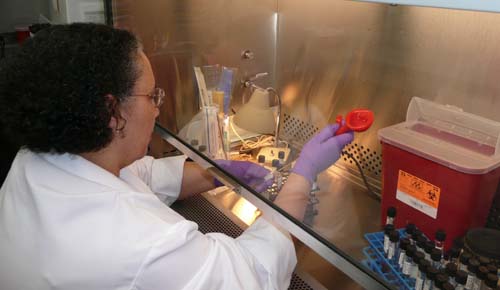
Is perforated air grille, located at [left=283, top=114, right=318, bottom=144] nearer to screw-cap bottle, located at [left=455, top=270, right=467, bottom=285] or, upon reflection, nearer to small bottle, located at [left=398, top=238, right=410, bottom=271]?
small bottle, located at [left=398, top=238, right=410, bottom=271]

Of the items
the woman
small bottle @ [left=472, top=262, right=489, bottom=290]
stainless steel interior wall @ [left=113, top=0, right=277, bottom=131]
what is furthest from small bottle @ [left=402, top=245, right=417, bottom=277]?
stainless steel interior wall @ [left=113, top=0, right=277, bottom=131]

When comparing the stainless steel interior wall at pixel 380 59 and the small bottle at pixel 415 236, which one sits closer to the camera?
the small bottle at pixel 415 236

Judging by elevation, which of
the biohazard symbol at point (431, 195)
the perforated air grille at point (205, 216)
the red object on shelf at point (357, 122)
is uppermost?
the red object on shelf at point (357, 122)

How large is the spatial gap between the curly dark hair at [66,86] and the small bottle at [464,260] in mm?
678

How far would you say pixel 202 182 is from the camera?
4.64ft

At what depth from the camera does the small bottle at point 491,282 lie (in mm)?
741

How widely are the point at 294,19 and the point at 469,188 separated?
0.83 meters

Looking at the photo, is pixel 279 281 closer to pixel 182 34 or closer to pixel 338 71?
pixel 338 71

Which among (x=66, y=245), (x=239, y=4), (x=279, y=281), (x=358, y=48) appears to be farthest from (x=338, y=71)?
(x=66, y=245)

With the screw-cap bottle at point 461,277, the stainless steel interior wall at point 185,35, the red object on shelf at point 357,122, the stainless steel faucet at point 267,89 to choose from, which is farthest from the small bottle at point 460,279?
the stainless steel interior wall at point 185,35

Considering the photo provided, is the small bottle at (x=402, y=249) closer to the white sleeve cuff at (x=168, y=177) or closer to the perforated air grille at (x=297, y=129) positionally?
the perforated air grille at (x=297, y=129)

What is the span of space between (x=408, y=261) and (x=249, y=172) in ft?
1.38

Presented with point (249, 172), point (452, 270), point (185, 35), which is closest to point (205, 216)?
point (249, 172)

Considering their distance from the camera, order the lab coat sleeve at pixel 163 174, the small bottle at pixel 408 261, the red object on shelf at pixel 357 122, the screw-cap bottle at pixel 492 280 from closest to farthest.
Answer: the screw-cap bottle at pixel 492 280, the small bottle at pixel 408 261, the red object on shelf at pixel 357 122, the lab coat sleeve at pixel 163 174
